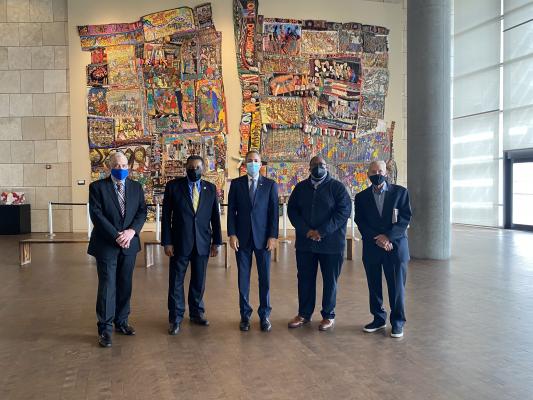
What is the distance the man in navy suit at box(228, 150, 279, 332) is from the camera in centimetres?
520

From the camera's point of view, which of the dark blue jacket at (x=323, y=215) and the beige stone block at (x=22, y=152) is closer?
the dark blue jacket at (x=323, y=215)

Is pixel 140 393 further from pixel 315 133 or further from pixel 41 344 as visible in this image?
pixel 315 133

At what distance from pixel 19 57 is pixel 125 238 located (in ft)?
43.5

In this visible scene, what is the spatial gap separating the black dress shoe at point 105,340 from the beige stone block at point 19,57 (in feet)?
43.5

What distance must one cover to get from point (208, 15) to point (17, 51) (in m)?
5.93

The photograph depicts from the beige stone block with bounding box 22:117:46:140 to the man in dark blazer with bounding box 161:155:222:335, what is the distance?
1194 cm

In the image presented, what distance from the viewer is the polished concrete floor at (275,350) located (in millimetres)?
3682

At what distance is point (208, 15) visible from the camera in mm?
15352

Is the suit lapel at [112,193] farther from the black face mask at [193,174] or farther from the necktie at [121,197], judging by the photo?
the black face mask at [193,174]

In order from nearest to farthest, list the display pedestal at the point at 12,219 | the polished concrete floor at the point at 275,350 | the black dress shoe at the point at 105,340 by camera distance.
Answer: the polished concrete floor at the point at 275,350 < the black dress shoe at the point at 105,340 < the display pedestal at the point at 12,219

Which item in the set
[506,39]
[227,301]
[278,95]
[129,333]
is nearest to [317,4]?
[278,95]

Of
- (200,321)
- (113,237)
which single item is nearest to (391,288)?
(200,321)

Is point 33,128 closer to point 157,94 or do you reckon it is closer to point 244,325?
point 157,94

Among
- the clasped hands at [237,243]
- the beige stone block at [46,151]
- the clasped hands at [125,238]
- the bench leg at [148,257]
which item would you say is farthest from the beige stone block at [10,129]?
the clasped hands at [237,243]
